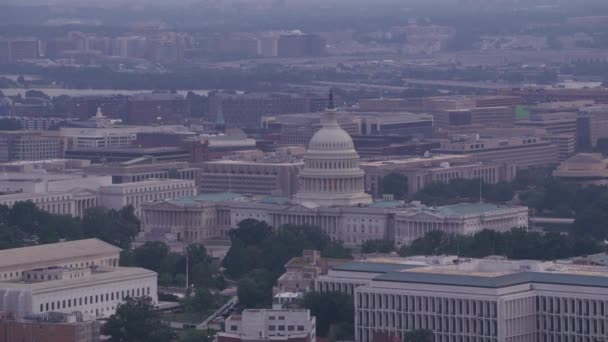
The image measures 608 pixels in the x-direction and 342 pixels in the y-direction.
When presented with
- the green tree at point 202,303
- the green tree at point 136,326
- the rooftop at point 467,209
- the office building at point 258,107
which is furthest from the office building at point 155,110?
the green tree at point 136,326

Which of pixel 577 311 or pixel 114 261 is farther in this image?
pixel 114 261

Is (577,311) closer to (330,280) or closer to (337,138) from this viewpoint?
(330,280)

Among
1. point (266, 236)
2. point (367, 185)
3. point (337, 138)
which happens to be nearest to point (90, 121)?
point (367, 185)

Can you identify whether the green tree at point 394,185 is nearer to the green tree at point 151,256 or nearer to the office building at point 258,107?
the green tree at point 151,256

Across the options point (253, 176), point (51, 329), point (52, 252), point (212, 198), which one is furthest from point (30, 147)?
point (51, 329)

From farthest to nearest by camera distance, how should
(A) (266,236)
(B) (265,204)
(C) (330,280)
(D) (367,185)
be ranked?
(D) (367,185) → (B) (265,204) → (A) (266,236) → (C) (330,280)

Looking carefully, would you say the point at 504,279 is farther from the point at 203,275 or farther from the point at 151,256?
the point at 151,256

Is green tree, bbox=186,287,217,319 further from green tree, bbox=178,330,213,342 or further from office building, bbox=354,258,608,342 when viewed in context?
office building, bbox=354,258,608,342
